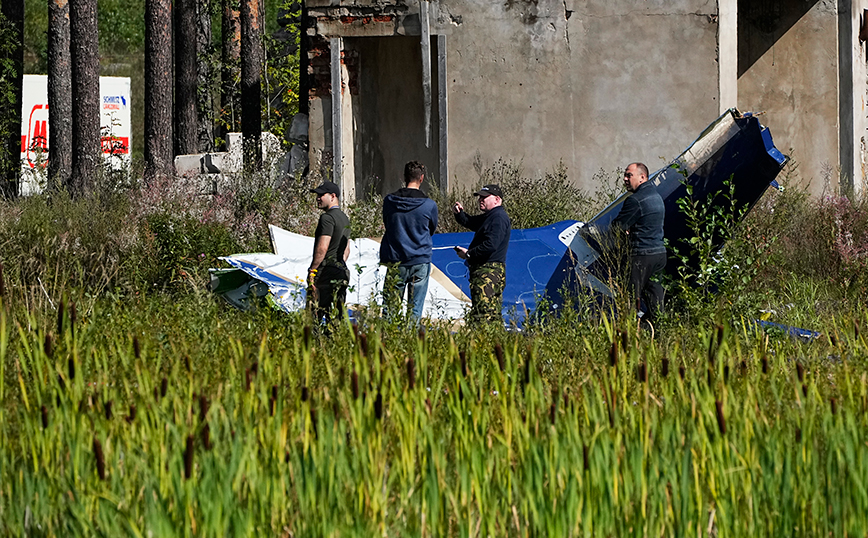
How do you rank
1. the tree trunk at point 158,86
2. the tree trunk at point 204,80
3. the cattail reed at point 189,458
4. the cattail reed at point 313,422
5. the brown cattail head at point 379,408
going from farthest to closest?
the tree trunk at point 204,80 → the tree trunk at point 158,86 → the cattail reed at point 313,422 → the brown cattail head at point 379,408 → the cattail reed at point 189,458

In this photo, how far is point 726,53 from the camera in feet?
38.4

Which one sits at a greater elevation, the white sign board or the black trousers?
the white sign board

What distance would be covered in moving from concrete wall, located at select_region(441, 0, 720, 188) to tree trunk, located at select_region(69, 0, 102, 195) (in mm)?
6108

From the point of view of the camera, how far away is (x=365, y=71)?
42.6 feet

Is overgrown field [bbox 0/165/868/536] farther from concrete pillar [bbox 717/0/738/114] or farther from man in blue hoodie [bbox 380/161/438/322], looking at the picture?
concrete pillar [bbox 717/0/738/114]

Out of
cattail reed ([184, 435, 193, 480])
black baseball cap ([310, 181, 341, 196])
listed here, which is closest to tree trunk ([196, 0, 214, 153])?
black baseball cap ([310, 181, 341, 196])

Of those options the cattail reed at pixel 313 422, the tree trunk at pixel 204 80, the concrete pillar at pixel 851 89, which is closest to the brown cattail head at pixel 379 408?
the cattail reed at pixel 313 422

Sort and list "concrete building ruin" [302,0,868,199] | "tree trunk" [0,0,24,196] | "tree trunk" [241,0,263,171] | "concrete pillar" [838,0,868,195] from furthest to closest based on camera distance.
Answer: "tree trunk" [241,0,263,171]
"tree trunk" [0,0,24,196]
"concrete pillar" [838,0,868,195]
"concrete building ruin" [302,0,868,199]

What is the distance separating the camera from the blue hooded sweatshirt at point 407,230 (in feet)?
23.4

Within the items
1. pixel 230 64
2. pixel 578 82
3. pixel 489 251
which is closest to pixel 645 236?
pixel 489 251

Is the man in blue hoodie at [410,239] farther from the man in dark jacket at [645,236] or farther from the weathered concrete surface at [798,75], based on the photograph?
the weathered concrete surface at [798,75]

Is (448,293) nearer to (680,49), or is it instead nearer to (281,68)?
(680,49)

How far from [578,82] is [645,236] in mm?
5109

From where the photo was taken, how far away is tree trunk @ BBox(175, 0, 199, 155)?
20406 mm
